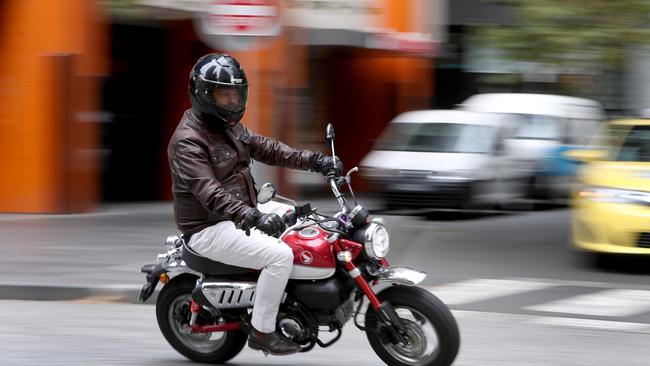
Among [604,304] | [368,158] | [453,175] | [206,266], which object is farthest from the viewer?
[368,158]

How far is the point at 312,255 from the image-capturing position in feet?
20.5

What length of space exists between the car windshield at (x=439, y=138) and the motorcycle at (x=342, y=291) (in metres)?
10.9

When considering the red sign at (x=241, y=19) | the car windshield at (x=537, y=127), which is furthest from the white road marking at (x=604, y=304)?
the car windshield at (x=537, y=127)

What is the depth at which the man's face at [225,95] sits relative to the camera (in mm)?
6391

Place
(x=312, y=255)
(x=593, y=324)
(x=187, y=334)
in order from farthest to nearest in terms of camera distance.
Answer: (x=593, y=324), (x=187, y=334), (x=312, y=255)

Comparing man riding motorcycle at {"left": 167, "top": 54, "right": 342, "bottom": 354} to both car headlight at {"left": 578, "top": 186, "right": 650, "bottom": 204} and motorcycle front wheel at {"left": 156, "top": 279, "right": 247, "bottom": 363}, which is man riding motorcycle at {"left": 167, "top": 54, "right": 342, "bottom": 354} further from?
car headlight at {"left": 578, "top": 186, "right": 650, "bottom": 204}

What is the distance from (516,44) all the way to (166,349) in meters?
6.05

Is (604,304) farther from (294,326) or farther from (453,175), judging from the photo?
(453,175)

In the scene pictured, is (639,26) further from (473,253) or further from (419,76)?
(419,76)

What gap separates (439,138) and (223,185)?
11.3 m

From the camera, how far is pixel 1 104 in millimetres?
15766

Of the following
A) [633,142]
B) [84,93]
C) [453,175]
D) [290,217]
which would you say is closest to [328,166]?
[290,217]

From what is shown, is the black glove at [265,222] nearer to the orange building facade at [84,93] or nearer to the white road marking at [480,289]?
the white road marking at [480,289]

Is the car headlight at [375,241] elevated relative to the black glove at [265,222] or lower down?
lower down
